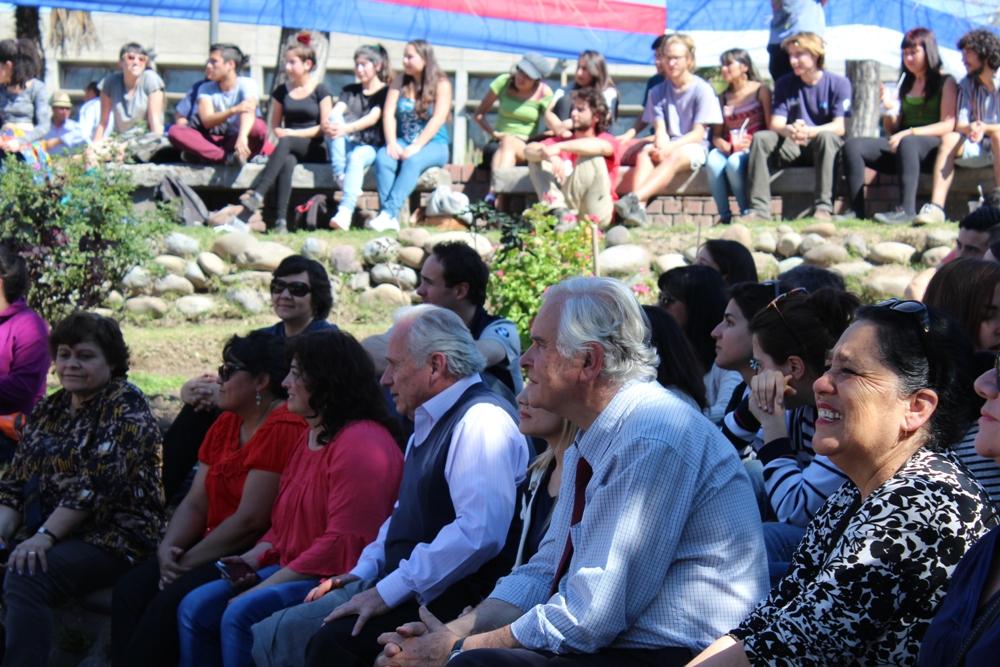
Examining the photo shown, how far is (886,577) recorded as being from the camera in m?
2.96

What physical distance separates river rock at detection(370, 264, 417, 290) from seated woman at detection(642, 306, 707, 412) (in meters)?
6.18

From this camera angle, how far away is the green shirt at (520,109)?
40.7 feet

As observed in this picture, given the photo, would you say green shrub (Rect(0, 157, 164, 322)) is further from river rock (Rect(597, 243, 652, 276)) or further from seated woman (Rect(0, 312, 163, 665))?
seated woman (Rect(0, 312, 163, 665))

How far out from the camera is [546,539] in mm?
4008

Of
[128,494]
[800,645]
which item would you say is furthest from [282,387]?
[800,645]

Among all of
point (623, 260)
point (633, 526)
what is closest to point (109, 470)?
point (633, 526)

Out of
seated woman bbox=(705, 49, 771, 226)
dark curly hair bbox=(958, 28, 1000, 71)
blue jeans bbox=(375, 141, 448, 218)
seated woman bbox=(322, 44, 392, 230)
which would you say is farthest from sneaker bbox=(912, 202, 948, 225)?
seated woman bbox=(322, 44, 392, 230)

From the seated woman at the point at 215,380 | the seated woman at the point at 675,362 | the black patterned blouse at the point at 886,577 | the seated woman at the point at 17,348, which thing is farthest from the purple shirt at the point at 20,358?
the black patterned blouse at the point at 886,577

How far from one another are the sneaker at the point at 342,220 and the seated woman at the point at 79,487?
604 centimetres

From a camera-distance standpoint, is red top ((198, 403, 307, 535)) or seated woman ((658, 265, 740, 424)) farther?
seated woman ((658, 265, 740, 424))

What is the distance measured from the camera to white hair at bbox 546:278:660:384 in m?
3.68

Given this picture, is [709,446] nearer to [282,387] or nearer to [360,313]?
[282,387]

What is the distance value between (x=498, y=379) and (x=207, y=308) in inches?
207

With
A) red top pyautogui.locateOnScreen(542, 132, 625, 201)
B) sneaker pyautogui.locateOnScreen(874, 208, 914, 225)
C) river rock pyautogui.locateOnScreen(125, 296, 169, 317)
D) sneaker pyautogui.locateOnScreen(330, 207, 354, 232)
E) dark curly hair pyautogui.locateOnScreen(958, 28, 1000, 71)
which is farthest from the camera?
sneaker pyautogui.locateOnScreen(330, 207, 354, 232)
